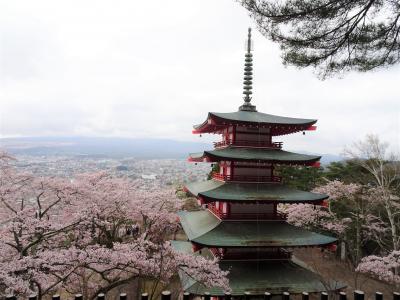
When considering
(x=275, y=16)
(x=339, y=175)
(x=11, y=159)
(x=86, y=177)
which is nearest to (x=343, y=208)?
(x=339, y=175)

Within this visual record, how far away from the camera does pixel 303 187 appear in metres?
32.3

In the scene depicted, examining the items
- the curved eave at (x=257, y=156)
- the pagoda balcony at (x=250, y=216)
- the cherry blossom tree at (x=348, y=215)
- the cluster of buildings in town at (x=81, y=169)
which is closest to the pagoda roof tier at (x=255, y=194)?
the pagoda balcony at (x=250, y=216)

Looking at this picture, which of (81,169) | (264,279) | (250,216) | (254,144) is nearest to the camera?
(264,279)

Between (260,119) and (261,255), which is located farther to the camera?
(260,119)

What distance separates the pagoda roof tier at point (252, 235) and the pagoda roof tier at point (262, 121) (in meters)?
4.90

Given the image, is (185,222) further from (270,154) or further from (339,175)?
(339,175)

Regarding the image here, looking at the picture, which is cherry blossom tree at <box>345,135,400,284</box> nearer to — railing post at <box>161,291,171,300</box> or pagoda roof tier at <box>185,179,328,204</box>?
pagoda roof tier at <box>185,179,328,204</box>

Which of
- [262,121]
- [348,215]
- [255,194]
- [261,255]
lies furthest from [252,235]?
[348,215]

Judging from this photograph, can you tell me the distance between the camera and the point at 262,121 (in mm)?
14844

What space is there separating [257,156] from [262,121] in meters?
1.83

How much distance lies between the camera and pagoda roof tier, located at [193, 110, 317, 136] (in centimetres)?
1452

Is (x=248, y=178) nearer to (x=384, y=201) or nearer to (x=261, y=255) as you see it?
(x=261, y=255)

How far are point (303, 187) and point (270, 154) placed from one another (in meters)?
19.4

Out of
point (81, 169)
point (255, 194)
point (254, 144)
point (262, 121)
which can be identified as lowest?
point (81, 169)
